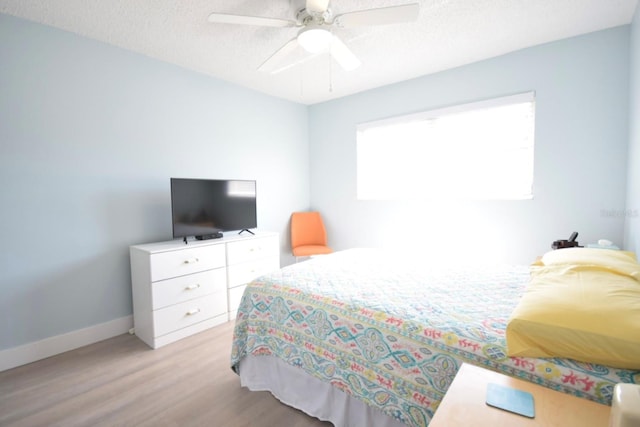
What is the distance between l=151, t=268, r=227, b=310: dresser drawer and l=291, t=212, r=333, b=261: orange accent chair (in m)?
1.39

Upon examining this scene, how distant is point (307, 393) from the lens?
66.7 inches

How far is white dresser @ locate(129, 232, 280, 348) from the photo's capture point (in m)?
2.47

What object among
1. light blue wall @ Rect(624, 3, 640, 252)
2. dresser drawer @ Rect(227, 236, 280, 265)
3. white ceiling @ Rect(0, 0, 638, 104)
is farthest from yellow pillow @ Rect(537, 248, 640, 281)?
dresser drawer @ Rect(227, 236, 280, 265)

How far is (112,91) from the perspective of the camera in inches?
103

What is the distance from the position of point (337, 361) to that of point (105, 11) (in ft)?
9.17

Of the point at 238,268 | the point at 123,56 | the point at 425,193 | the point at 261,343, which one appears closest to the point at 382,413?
the point at 261,343

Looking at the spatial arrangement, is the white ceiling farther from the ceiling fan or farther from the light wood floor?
the light wood floor

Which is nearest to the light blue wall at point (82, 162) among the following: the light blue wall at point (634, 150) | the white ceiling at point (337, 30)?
the white ceiling at point (337, 30)

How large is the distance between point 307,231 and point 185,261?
1.92 m

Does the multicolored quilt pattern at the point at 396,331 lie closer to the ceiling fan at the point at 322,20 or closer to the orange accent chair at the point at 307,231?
the ceiling fan at the point at 322,20

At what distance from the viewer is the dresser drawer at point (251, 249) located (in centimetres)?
300

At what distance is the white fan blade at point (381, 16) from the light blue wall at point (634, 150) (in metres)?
1.77

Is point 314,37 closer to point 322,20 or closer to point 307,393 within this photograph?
point 322,20

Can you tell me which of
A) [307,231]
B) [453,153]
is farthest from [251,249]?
[453,153]
